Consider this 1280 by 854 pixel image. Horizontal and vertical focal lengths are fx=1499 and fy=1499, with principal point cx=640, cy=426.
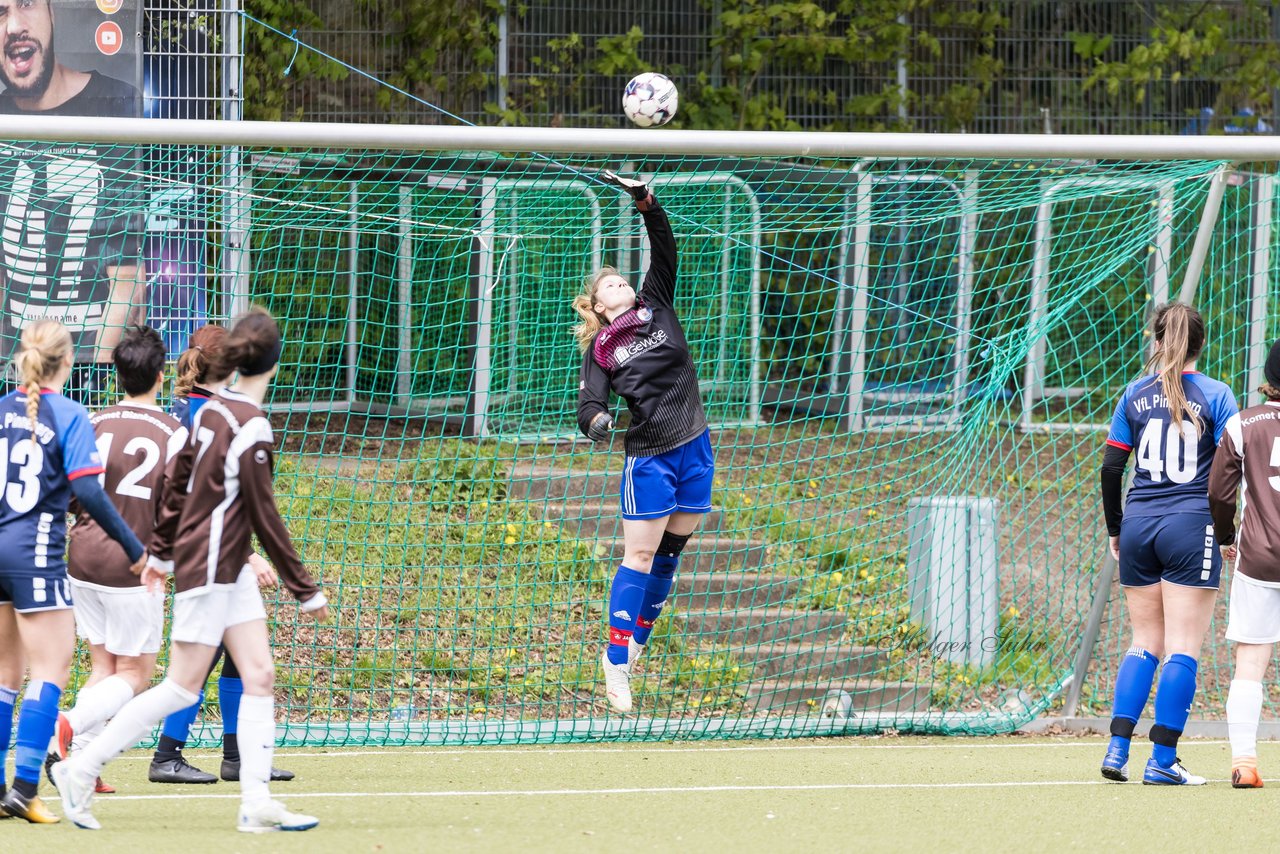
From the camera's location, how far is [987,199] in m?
7.92

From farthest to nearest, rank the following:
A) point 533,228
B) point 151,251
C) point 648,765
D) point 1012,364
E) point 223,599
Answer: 1. point 533,228
2. point 151,251
3. point 1012,364
4. point 648,765
5. point 223,599

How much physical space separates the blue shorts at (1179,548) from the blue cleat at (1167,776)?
687mm

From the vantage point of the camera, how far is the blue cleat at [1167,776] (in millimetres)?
5540

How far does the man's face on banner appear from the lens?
8.32m

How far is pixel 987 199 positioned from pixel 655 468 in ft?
9.06

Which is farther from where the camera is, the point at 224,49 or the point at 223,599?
the point at 224,49

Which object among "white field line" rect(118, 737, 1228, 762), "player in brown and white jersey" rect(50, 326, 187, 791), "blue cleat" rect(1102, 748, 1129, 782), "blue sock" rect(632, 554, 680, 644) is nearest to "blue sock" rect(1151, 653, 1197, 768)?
"blue cleat" rect(1102, 748, 1129, 782)

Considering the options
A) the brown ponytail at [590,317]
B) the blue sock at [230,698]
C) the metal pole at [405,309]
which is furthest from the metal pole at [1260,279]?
the blue sock at [230,698]

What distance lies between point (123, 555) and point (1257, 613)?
3.96m

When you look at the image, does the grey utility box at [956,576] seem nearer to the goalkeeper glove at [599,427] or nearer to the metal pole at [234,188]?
the goalkeeper glove at [599,427]

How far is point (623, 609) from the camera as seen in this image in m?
6.32

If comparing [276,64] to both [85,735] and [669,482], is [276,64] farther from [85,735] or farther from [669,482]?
[85,735]

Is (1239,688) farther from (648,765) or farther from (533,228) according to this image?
(533,228)

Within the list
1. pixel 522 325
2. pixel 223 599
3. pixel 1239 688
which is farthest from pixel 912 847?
pixel 522 325
